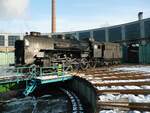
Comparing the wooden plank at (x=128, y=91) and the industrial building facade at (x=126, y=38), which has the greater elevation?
the industrial building facade at (x=126, y=38)

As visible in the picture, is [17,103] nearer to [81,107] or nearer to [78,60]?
[81,107]

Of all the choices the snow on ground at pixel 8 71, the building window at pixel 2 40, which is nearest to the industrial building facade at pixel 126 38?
the building window at pixel 2 40

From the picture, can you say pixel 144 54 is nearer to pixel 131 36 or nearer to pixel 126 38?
pixel 131 36

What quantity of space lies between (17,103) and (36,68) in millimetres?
4961

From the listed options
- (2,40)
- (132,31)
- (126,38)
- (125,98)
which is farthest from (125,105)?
(2,40)

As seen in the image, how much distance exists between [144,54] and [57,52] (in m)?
18.6

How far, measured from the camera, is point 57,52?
21.1 meters

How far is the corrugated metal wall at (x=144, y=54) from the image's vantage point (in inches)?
1378

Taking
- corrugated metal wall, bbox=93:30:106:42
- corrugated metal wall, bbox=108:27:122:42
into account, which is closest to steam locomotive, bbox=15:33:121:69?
corrugated metal wall, bbox=108:27:122:42

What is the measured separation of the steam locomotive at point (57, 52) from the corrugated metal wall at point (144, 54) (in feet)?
35.0

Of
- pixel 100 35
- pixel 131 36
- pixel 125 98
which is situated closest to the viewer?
pixel 125 98

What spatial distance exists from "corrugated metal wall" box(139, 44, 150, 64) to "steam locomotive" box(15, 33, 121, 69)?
10662 mm

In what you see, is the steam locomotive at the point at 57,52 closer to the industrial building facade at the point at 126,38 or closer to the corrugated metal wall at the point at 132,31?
the industrial building facade at the point at 126,38

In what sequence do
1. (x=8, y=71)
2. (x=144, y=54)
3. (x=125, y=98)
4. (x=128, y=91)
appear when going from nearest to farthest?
(x=125, y=98)
(x=128, y=91)
(x=8, y=71)
(x=144, y=54)
